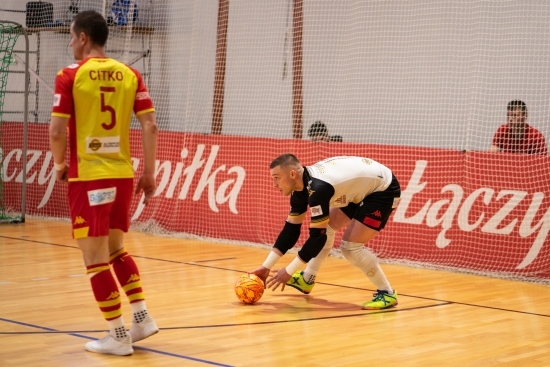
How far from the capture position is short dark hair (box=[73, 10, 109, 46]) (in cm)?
502

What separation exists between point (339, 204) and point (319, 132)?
4.18 m

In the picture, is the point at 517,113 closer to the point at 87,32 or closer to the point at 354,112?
the point at 354,112

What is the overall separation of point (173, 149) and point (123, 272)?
265 inches

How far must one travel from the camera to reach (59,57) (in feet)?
50.5

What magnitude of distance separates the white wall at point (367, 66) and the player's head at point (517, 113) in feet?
2.56

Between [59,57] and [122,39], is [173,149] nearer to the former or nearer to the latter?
[122,39]

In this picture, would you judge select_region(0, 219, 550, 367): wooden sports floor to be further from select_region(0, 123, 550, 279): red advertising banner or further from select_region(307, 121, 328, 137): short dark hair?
select_region(307, 121, 328, 137): short dark hair

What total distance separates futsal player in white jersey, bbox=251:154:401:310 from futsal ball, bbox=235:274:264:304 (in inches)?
2.6

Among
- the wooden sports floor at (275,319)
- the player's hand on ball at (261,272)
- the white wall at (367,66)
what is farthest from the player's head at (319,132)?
the player's hand on ball at (261,272)

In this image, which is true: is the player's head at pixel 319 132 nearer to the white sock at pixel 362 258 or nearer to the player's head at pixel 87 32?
the white sock at pixel 362 258

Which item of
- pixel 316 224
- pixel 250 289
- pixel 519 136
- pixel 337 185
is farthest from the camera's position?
pixel 519 136

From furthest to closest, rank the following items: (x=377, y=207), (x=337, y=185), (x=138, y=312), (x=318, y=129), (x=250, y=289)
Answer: (x=318, y=129)
(x=377, y=207)
(x=250, y=289)
(x=337, y=185)
(x=138, y=312)

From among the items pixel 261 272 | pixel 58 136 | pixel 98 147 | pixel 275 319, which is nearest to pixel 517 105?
pixel 261 272

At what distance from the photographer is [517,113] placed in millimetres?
9375
